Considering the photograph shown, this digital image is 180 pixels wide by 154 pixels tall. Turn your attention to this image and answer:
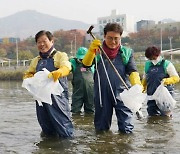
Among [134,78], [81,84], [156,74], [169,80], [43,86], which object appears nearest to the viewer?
[43,86]

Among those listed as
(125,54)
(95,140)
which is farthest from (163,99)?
(95,140)

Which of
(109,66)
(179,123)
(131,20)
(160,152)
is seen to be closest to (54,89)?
(109,66)

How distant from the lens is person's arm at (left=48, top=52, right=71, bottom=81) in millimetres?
4691

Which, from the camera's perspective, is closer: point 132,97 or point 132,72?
point 132,97

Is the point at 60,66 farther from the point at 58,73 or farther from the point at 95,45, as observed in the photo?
the point at 95,45

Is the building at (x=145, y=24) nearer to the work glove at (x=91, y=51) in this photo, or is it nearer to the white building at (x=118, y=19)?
the white building at (x=118, y=19)

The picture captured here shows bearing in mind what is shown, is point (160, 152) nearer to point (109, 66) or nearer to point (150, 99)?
point (109, 66)

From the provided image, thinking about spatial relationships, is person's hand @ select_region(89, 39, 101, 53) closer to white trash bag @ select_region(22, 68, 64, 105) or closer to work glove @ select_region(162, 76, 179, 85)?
white trash bag @ select_region(22, 68, 64, 105)

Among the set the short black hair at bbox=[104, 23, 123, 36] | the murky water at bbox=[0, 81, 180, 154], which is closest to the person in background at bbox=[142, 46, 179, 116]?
the murky water at bbox=[0, 81, 180, 154]

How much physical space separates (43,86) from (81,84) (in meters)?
3.02

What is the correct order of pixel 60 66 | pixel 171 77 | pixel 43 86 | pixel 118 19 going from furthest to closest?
pixel 118 19, pixel 171 77, pixel 60 66, pixel 43 86

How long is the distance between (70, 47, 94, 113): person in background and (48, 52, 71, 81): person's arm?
104 inches

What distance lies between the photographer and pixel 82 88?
783cm

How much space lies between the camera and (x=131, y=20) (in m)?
107
